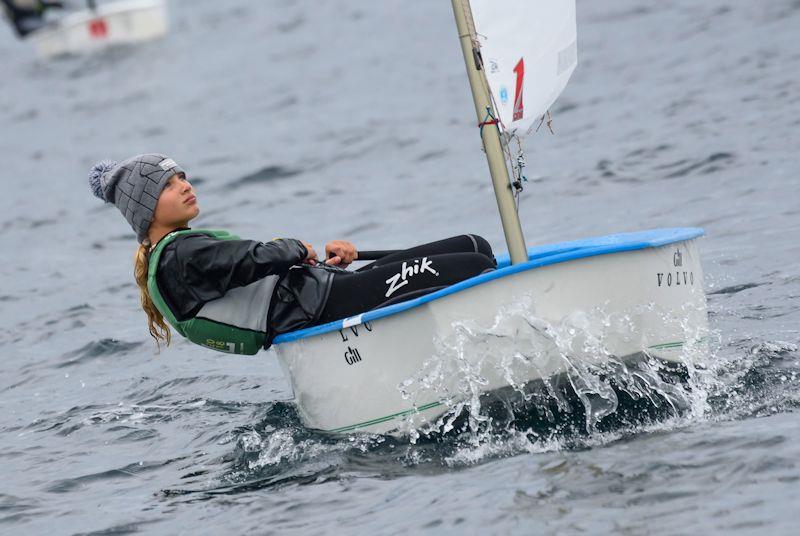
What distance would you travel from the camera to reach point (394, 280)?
14.5 ft

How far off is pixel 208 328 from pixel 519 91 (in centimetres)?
147

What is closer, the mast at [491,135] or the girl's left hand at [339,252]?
the mast at [491,135]

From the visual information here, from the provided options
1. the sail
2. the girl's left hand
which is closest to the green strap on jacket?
the girl's left hand

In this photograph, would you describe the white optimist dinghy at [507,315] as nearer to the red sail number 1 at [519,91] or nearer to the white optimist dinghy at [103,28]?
the red sail number 1 at [519,91]

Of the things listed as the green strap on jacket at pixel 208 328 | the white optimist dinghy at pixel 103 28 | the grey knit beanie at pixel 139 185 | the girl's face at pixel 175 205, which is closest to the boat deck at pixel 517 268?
the green strap on jacket at pixel 208 328

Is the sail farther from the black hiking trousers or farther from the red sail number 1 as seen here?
the black hiking trousers

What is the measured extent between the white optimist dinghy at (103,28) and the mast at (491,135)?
18.2 meters

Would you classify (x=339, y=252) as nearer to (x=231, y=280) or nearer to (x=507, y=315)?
(x=231, y=280)

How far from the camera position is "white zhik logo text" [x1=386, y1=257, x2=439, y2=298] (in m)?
4.41

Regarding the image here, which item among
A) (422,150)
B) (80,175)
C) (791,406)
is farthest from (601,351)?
(80,175)

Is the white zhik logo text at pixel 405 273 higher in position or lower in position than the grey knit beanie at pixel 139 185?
lower

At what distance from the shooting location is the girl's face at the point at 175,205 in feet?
14.5

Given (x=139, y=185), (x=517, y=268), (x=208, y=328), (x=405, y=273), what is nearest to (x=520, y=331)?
(x=517, y=268)

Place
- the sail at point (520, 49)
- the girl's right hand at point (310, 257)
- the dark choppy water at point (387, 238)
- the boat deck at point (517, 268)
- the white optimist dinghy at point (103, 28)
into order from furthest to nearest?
1. the white optimist dinghy at point (103, 28)
2. the girl's right hand at point (310, 257)
3. the sail at point (520, 49)
4. the boat deck at point (517, 268)
5. the dark choppy water at point (387, 238)
